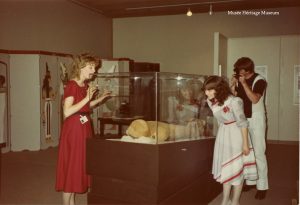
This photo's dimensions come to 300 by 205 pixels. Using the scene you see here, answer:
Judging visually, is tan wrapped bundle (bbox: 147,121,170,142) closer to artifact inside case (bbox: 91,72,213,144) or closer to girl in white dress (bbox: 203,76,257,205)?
artifact inside case (bbox: 91,72,213,144)

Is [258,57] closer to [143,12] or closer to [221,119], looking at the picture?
[143,12]

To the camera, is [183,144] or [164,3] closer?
[183,144]

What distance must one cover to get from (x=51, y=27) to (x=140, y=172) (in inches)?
200

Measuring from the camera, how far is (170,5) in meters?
7.42

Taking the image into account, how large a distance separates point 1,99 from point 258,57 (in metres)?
5.09

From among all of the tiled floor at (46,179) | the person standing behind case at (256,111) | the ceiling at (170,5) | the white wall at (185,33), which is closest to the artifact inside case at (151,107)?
the person standing behind case at (256,111)

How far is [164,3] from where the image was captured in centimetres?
728

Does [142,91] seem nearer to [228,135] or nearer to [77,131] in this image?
[77,131]

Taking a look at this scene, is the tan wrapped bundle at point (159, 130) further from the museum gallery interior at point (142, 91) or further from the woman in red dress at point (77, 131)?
Result: the woman in red dress at point (77, 131)

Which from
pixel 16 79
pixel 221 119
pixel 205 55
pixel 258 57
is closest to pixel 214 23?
pixel 205 55

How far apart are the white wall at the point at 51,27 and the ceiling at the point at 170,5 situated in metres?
0.32

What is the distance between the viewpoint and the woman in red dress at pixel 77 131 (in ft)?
8.70

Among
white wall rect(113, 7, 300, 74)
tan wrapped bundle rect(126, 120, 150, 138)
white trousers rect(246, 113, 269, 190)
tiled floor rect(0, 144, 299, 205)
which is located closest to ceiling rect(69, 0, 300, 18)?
white wall rect(113, 7, 300, 74)

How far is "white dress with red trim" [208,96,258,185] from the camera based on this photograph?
2.85 m
